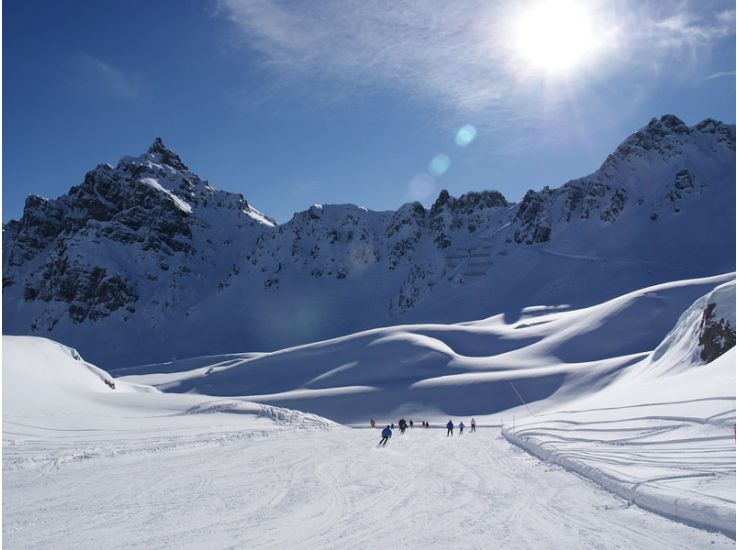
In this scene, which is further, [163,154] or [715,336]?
[163,154]

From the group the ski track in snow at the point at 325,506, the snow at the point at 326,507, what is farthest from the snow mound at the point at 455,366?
the snow at the point at 326,507

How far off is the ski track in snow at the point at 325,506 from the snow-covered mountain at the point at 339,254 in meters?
86.7

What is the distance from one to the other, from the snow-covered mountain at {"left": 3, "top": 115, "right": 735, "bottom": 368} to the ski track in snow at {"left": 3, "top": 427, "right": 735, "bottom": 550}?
86651 mm

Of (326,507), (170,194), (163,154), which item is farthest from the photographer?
(163,154)

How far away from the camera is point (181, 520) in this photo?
369 inches

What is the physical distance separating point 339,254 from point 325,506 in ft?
474

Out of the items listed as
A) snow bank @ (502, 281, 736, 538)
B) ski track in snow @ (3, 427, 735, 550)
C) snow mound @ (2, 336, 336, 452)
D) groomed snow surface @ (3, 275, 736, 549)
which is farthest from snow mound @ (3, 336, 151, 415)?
snow bank @ (502, 281, 736, 538)

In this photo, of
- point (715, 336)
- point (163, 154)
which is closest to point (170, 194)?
point (163, 154)

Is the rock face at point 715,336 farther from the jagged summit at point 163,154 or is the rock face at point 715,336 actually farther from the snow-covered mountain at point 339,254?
the jagged summit at point 163,154

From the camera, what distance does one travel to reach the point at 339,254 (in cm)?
15400

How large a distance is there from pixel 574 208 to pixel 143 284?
116m

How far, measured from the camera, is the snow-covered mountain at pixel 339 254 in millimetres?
110375

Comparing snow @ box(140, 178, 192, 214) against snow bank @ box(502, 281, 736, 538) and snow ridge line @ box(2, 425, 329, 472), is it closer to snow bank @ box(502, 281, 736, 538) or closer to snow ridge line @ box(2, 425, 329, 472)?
snow ridge line @ box(2, 425, 329, 472)

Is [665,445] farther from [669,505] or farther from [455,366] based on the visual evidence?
[455,366]
